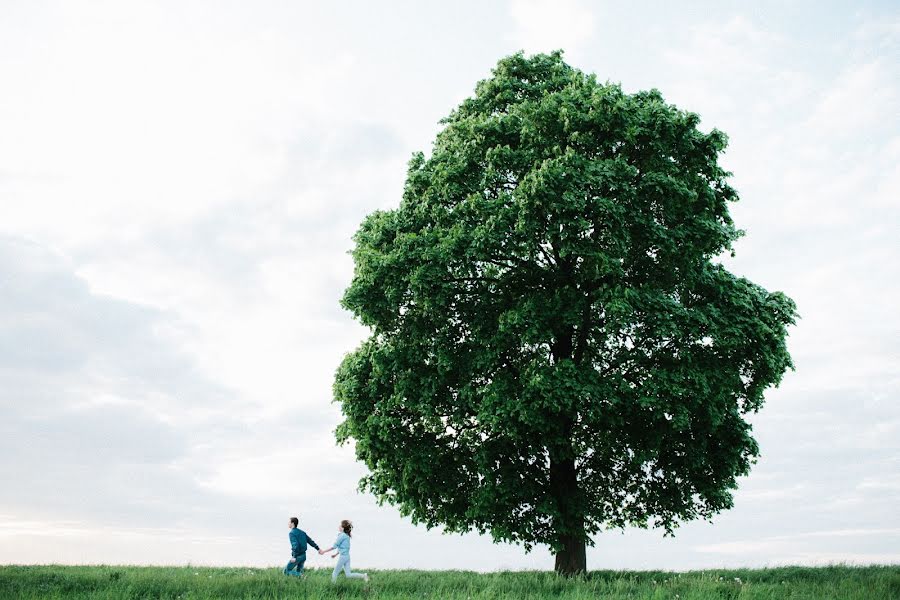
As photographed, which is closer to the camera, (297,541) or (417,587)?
(417,587)

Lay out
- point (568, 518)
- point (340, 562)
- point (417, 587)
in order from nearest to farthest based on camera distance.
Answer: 1. point (417, 587)
2. point (340, 562)
3. point (568, 518)

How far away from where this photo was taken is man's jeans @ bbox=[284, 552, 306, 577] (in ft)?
71.9

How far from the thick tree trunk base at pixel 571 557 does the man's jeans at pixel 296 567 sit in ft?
25.3

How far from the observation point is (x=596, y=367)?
22.7 meters

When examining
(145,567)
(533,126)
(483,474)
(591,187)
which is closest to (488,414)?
(483,474)

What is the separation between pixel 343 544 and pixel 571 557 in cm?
682

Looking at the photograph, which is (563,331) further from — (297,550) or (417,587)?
(297,550)

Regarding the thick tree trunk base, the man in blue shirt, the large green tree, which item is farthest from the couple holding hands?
the thick tree trunk base

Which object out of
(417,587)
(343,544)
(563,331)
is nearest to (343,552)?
(343,544)

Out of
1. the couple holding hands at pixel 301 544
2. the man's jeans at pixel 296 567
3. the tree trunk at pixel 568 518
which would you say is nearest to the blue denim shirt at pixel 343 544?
the couple holding hands at pixel 301 544

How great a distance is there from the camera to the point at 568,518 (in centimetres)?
2138

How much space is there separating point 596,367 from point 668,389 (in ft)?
10.5

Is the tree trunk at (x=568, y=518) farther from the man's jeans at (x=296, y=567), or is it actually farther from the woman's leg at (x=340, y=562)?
the man's jeans at (x=296, y=567)

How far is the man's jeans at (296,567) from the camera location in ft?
71.9
